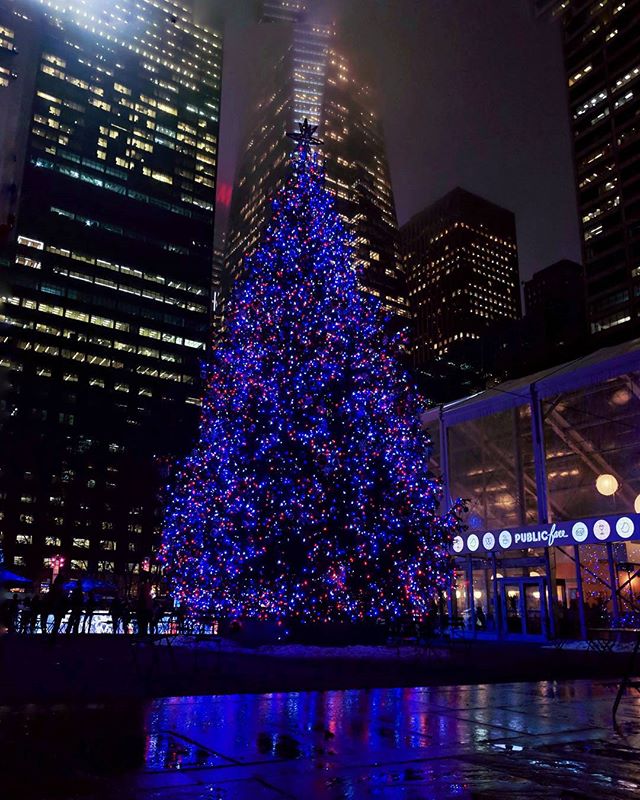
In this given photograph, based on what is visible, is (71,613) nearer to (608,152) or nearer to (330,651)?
(330,651)

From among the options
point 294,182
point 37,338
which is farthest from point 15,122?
point 37,338

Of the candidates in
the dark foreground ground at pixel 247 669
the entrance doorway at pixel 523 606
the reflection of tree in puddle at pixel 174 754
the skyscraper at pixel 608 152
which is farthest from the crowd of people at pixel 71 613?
the skyscraper at pixel 608 152

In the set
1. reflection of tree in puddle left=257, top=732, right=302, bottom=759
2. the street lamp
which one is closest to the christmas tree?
the street lamp

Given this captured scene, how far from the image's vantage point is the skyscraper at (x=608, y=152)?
107375 mm

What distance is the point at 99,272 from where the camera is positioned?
146 meters

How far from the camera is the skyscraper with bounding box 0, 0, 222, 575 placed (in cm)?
9312

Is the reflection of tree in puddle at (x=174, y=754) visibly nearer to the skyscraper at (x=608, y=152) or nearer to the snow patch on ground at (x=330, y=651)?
the snow patch on ground at (x=330, y=651)

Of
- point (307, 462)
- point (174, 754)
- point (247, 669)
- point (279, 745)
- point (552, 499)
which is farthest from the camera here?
point (552, 499)

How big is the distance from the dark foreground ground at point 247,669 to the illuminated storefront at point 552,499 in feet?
19.9

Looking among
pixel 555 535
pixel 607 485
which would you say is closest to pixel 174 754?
pixel 607 485

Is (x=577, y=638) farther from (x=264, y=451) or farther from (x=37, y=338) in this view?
(x=37, y=338)

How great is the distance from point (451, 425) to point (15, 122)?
86.8ft

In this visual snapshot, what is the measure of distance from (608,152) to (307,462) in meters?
116

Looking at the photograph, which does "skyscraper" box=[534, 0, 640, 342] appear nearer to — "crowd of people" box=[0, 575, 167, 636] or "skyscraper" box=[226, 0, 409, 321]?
"skyscraper" box=[226, 0, 409, 321]
